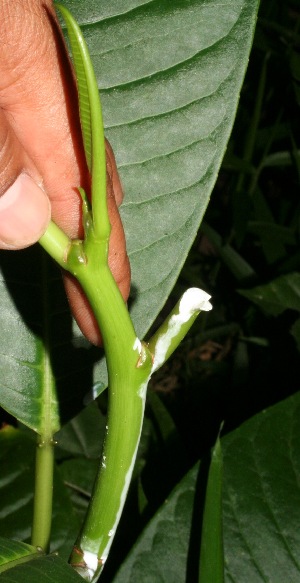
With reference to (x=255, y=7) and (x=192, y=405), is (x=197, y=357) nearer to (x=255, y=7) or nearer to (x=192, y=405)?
(x=192, y=405)

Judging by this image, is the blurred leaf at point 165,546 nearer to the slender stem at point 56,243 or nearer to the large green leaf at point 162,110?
the large green leaf at point 162,110

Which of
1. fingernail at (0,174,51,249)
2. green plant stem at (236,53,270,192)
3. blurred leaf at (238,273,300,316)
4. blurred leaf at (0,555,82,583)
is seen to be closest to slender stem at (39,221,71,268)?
fingernail at (0,174,51,249)

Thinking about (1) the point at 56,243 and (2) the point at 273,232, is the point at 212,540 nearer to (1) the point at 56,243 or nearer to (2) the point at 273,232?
(1) the point at 56,243

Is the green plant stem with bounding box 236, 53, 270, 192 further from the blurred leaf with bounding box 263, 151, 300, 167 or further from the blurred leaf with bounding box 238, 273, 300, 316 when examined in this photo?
the blurred leaf with bounding box 238, 273, 300, 316

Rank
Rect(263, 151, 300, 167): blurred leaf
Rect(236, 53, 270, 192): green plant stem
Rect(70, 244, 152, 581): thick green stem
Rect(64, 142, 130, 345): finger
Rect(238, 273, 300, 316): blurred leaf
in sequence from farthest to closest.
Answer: Rect(263, 151, 300, 167): blurred leaf < Rect(236, 53, 270, 192): green plant stem < Rect(238, 273, 300, 316): blurred leaf < Rect(64, 142, 130, 345): finger < Rect(70, 244, 152, 581): thick green stem

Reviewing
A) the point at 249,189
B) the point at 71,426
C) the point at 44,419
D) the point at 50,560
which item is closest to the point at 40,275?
the point at 44,419

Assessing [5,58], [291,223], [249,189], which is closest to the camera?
[5,58]
